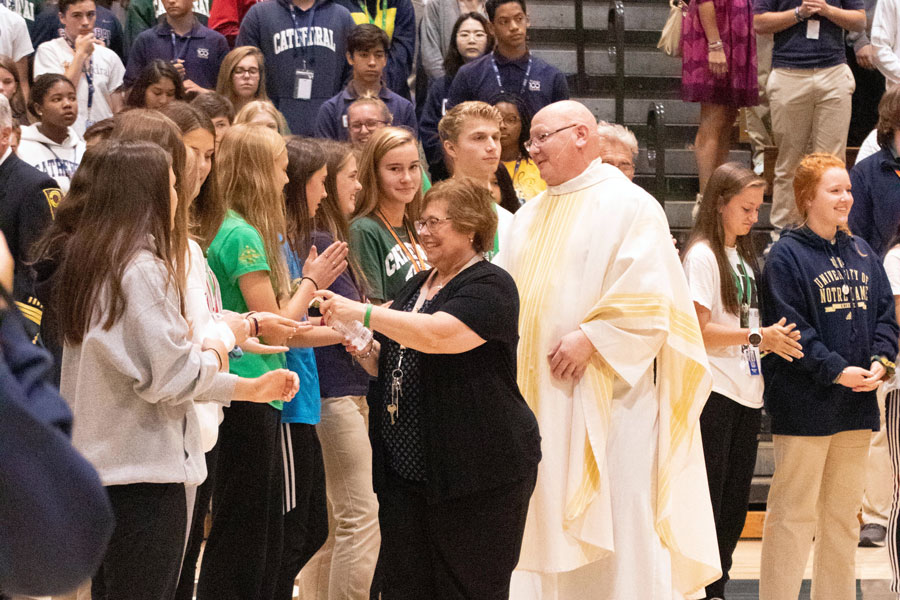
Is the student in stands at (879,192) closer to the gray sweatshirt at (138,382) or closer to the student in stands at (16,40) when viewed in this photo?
the gray sweatshirt at (138,382)

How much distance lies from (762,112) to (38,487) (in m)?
7.60

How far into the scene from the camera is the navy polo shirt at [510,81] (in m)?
6.84

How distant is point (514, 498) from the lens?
10.5 ft

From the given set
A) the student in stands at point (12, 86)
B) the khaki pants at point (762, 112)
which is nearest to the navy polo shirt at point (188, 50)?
the student in stands at point (12, 86)

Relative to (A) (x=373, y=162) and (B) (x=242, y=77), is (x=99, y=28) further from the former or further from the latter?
(A) (x=373, y=162)

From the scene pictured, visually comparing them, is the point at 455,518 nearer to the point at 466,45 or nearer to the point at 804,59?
the point at 466,45

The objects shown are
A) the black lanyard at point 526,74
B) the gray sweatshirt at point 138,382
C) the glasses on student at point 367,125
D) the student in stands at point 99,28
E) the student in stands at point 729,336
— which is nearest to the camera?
the gray sweatshirt at point 138,382

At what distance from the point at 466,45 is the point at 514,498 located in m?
4.71

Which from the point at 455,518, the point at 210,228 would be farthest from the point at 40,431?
the point at 210,228

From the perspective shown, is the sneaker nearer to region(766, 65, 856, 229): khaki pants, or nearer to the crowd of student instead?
the crowd of student

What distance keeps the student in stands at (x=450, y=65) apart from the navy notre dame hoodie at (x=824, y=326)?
2896 millimetres

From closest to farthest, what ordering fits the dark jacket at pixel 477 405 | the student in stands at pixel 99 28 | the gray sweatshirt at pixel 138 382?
the gray sweatshirt at pixel 138 382, the dark jacket at pixel 477 405, the student in stands at pixel 99 28

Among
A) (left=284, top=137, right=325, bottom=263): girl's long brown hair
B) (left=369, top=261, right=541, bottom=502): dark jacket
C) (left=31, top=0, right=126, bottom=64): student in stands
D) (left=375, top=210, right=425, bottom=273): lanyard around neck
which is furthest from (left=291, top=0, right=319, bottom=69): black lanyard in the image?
(left=369, top=261, right=541, bottom=502): dark jacket

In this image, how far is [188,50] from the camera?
717 cm
